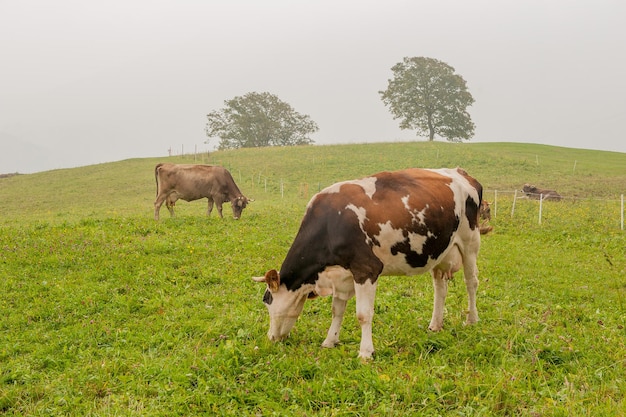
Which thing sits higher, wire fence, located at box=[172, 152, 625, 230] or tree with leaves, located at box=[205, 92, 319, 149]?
tree with leaves, located at box=[205, 92, 319, 149]

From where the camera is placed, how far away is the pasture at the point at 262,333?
486 centimetres

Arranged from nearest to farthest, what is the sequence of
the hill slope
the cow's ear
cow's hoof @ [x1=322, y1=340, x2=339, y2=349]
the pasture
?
the pasture → the cow's ear → cow's hoof @ [x1=322, y1=340, x2=339, y2=349] → the hill slope

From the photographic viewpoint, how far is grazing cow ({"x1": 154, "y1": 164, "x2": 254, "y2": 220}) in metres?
19.0

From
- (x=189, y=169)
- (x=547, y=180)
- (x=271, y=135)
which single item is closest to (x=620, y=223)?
(x=189, y=169)

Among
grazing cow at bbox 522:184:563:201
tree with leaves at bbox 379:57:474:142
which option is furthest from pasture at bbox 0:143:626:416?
tree with leaves at bbox 379:57:474:142

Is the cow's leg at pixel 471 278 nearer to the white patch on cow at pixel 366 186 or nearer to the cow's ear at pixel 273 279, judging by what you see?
the white patch on cow at pixel 366 186

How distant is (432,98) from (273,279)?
62.6 metres

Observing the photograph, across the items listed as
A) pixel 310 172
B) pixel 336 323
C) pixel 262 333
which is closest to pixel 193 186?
pixel 262 333

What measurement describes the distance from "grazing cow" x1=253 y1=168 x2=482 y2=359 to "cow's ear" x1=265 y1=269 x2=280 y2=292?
1cm

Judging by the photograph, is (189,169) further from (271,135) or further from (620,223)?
(271,135)

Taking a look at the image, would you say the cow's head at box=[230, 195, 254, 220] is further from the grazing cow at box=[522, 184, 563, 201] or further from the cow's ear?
the grazing cow at box=[522, 184, 563, 201]

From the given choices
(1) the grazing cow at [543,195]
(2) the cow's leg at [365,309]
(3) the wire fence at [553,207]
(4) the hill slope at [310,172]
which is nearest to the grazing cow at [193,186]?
(4) the hill slope at [310,172]

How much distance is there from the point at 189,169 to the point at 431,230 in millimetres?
14863

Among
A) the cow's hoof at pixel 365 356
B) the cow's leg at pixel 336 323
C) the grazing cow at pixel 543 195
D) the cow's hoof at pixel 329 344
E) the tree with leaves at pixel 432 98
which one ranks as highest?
the tree with leaves at pixel 432 98
